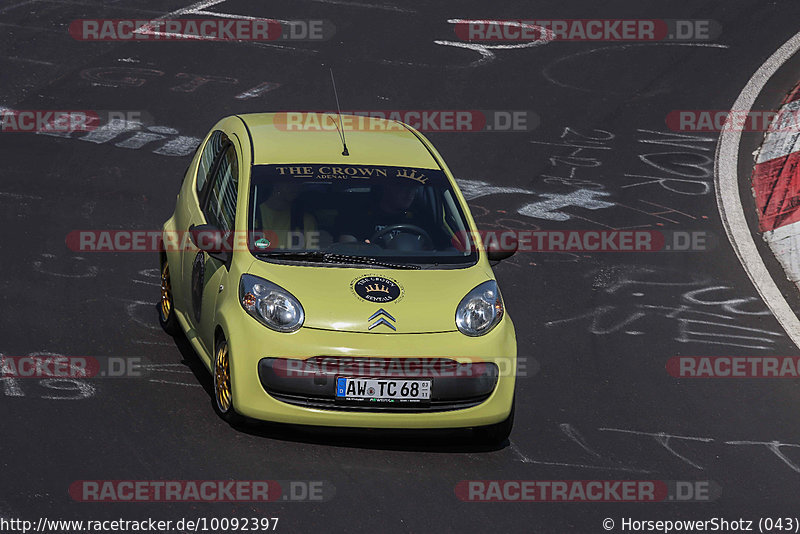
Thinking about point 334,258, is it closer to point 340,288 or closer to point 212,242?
point 340,288

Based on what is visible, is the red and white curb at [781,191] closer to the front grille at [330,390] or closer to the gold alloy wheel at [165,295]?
the front grille at [330,390]

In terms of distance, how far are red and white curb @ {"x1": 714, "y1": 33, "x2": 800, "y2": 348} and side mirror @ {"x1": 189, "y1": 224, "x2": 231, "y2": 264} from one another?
4629 millimetres

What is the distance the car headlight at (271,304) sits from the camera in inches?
296

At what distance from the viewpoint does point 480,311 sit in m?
7.79

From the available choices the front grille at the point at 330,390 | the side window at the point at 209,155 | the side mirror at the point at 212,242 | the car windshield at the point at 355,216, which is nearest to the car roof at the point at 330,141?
the car windshield at the point at 355,216

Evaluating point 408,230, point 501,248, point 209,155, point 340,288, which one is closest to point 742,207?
point 501,248

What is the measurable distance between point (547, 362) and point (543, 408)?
0.82 m

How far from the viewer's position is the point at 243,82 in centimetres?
1709

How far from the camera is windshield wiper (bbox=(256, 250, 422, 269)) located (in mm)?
7973

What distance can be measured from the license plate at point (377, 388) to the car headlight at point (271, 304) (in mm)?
447

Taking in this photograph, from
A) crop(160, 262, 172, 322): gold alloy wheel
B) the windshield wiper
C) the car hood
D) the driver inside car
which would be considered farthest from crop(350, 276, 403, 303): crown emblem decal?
crop(160, 262, 172, 322): gold alloy wheel

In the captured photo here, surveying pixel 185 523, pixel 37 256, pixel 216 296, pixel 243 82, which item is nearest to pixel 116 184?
pixel 37 256

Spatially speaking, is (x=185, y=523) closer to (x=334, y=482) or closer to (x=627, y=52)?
(x=334, y=482)

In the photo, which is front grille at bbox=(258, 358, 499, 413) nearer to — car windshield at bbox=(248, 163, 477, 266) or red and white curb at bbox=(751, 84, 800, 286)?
car windshield at bbox=(248, 163, 477, 266)
